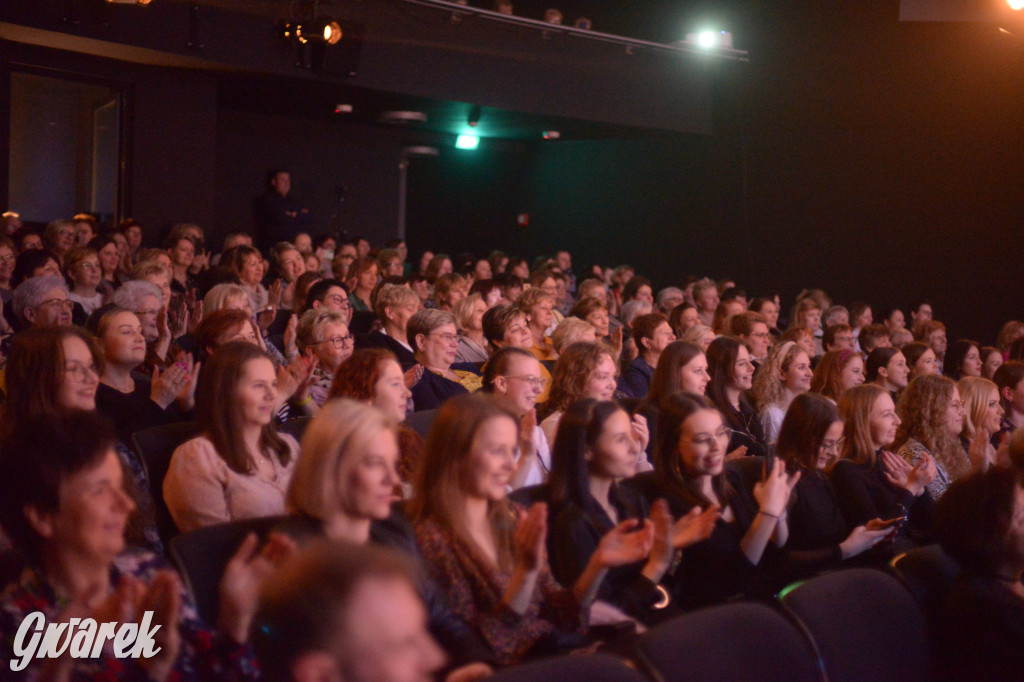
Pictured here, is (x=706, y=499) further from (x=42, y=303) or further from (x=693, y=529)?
(x=42, y=303)

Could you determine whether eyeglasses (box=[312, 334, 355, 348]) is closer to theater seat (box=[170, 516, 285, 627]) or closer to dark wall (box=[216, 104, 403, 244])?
theater seat (box=[170, 516, 285, 627])

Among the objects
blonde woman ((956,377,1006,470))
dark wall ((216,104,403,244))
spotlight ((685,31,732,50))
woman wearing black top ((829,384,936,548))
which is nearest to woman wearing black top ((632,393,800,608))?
woman wearing black top ((829,384,936,548))

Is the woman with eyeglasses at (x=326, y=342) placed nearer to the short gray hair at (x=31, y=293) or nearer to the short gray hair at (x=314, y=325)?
the short gray hair at (x=314, y=325)

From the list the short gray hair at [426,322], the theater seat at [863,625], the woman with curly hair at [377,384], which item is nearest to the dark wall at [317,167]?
the short gray hair at [426,322]

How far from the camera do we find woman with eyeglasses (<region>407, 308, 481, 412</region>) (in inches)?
155

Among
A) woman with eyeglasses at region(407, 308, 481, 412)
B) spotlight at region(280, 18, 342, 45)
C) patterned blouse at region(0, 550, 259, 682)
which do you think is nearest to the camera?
patterned blouse at region(0, 550, 259, 682)

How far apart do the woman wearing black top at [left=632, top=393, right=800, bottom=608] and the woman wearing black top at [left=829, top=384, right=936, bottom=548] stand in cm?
48

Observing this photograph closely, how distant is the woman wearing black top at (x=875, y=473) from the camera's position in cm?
315

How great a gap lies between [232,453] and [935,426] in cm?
272

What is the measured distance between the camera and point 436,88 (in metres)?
8.42

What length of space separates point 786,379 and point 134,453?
299 cm

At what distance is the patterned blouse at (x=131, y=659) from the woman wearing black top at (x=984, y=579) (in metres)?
1.46

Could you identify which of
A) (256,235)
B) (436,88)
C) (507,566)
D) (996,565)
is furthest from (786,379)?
(256,235)

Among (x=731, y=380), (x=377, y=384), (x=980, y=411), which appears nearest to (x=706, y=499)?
(x=377, y=384)
